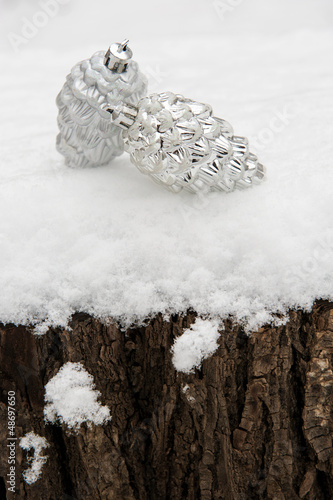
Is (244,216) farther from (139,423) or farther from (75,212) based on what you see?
(139,423)

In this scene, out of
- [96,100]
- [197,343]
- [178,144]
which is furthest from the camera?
[96,100]

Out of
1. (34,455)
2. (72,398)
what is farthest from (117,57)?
(34,455)

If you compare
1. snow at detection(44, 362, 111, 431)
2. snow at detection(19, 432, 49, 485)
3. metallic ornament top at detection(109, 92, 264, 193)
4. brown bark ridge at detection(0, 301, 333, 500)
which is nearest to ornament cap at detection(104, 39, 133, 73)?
metallic ornament top at detection(109, 92, 264, 193)

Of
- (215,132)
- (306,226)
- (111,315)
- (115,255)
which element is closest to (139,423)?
(111,315)

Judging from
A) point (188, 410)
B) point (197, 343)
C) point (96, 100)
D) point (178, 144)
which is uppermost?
point (96, 100)

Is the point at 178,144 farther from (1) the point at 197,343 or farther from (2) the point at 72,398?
(2) the point at 72,398

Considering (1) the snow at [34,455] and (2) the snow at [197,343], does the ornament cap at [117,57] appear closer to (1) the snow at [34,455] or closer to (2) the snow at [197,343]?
(2) the snow at [197,343]

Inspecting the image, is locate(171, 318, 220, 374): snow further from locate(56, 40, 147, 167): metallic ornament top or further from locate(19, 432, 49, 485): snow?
locate(56, 40, 147, 167): metallic ornament top
